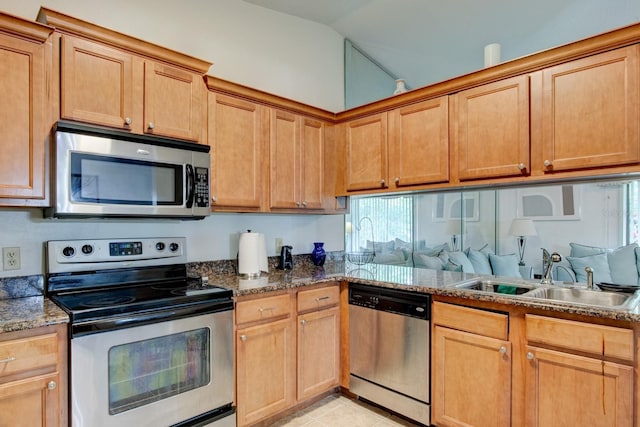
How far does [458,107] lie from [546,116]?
0.53 m

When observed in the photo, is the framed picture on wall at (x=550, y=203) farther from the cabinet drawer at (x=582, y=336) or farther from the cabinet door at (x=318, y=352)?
the cabinet door at (x=318, y=352)

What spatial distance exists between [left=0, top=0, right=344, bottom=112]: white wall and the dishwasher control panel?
5.94 ft

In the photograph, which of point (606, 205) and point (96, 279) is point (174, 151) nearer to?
point (96, 279)

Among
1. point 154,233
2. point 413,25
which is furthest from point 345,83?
point 154,233

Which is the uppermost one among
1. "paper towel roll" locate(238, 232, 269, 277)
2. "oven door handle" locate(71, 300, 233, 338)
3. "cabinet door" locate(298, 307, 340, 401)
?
"paper towel roll" locate(238, 232, 269, 277)

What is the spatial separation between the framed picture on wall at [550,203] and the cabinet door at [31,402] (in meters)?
3.02

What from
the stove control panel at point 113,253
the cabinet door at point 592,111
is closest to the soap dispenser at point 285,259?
the stove control panel at point 113,253

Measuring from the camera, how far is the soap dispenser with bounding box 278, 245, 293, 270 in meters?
2.96

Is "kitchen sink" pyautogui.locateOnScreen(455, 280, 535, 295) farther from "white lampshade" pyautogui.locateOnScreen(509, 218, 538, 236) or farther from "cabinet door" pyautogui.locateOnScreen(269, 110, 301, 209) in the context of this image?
"cabinet door" pyautogui.locateOnScreen(269, 110, 301, 209)

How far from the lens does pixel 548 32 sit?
252 centimetres

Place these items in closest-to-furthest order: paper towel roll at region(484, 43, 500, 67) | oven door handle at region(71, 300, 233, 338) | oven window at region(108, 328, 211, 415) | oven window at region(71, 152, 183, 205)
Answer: oven door handle at region(71, 300, 233, 338), oven window at region(108, 328, 211, 415), oven window at region(71, 152, 183, 205), paper towel roll at region(484, 43, 500, 67)

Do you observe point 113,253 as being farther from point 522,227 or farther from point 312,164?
point 522,227

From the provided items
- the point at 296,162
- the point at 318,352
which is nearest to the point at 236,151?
the point at 296,162

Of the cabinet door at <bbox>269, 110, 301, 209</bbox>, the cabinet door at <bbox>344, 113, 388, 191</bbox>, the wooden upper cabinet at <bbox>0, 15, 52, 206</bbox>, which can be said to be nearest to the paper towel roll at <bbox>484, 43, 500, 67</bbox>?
the cabinet door at <bbox>344, 113, 388, 191</bbox>
